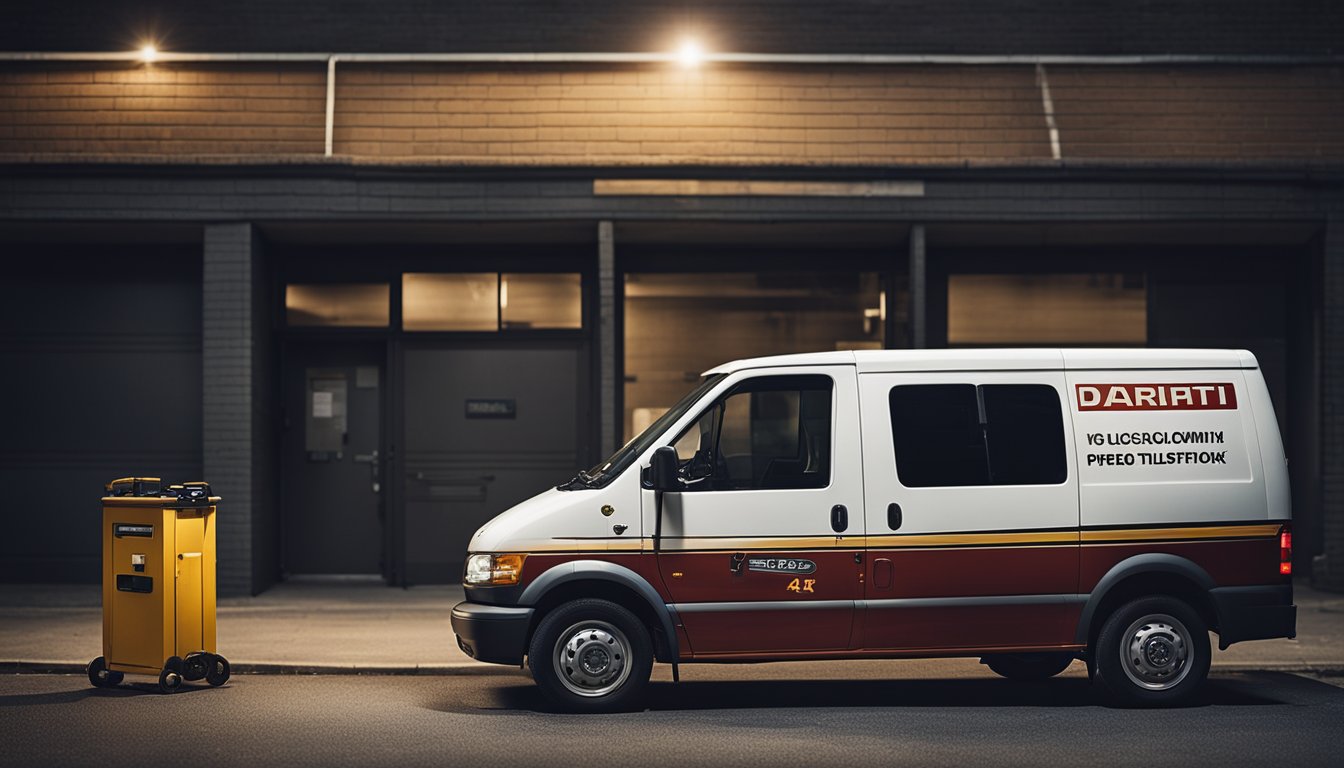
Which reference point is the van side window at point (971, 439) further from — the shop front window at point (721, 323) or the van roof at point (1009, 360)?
the shop front window at point (721, 323)

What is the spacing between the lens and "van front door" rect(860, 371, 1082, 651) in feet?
27.6

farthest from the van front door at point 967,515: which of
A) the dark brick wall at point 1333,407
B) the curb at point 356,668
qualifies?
the dark brick wall at point 1333,407

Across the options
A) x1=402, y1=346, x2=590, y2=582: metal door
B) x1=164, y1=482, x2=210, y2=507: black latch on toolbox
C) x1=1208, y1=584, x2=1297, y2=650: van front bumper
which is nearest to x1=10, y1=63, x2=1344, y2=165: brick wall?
x1=402, y1=346, x2=590, y2=582: metal door

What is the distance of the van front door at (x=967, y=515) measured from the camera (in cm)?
841

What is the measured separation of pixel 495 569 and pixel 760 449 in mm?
1763

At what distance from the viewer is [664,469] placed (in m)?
8.16

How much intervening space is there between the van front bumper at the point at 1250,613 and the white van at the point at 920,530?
0.01 metres

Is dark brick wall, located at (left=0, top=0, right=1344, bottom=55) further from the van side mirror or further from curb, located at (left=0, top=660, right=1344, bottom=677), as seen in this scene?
the van side mirror

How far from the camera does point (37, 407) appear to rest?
567 inches

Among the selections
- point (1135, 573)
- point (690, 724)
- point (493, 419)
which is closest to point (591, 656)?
point (690, 724)

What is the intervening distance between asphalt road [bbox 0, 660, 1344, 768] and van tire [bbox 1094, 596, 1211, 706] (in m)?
0.14

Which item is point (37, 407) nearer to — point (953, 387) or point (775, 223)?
point (775, 223)

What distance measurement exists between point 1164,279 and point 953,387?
6.94 meters

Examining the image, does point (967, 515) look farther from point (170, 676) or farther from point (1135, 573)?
point (170, 676)
